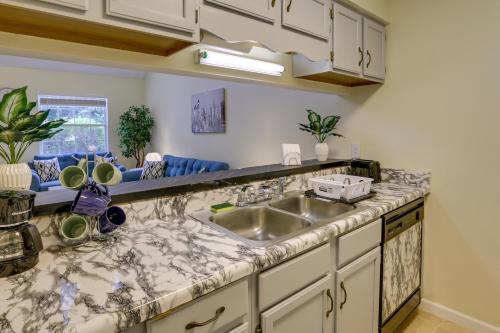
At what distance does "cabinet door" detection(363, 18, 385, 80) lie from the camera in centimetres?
208

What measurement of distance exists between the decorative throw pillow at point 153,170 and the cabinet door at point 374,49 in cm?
344

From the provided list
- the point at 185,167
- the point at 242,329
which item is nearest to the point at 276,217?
the point at 242,329

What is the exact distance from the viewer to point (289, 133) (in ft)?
10.1

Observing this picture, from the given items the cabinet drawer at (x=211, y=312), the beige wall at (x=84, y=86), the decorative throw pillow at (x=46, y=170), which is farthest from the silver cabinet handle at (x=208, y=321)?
the beige wall at (x=84, y=86)

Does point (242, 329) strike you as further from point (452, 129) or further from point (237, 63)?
point (452, 129)

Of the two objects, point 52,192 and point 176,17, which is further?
point 52,192

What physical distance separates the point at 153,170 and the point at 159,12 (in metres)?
3.68

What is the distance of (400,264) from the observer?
74.0 inches

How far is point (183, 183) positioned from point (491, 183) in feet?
6.26

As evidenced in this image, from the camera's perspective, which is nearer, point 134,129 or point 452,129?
point 452,129

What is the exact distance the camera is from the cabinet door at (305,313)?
3.46 ft

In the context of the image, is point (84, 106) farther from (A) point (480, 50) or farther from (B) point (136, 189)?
(A) point (480, 50)

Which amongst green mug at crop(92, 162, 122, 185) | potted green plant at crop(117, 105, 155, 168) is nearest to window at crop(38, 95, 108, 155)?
potted green plant at crop(117, 105, 155, 168)

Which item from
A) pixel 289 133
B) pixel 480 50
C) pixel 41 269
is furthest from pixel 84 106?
pixel 480 50
